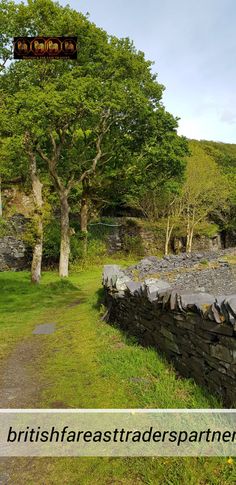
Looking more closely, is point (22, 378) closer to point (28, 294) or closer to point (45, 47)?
point (28, 294)

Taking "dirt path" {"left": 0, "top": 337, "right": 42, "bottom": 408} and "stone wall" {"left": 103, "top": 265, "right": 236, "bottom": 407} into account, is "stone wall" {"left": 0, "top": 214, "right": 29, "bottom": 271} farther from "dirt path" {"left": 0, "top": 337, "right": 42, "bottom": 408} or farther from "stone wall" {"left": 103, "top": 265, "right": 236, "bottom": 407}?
"stone wall" {"left": 103, "top": 265, "right": 236, "bottom": 407}

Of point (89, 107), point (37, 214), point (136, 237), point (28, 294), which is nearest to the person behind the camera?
point (28, 294)

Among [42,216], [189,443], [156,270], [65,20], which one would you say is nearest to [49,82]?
[65,20]

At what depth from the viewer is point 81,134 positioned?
31.1 m

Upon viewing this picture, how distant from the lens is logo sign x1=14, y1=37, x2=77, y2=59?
23703 mm

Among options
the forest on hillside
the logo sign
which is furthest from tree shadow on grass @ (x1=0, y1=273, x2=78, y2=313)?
the logo sign

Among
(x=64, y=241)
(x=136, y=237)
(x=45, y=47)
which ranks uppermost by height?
(x=45, y=47)

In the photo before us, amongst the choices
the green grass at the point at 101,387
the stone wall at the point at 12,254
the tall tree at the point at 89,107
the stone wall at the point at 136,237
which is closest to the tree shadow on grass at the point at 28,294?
the green grass at the point at 101,387

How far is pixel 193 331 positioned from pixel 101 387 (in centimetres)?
204

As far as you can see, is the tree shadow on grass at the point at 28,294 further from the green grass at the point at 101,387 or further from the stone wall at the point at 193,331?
the stone wall at the point at 193,331

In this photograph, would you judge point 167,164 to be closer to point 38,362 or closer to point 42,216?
point 42,216

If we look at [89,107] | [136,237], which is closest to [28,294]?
[89,107]

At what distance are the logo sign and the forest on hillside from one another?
0.42m

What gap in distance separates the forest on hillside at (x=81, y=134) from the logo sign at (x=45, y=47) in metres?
0.42
